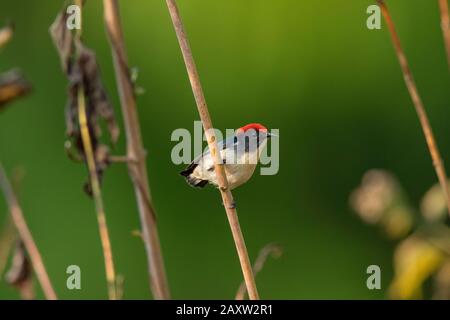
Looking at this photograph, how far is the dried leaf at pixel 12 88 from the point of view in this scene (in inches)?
51.5

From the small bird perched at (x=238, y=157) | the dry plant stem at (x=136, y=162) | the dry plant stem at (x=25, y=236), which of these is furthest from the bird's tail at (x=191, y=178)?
the dry plant stem at (x=25, y=236)

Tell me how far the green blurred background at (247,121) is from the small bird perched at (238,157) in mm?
1100

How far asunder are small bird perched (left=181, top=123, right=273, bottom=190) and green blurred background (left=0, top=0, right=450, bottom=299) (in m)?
1.10

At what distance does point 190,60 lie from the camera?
4.57ft

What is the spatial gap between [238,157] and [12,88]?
2.53 feet

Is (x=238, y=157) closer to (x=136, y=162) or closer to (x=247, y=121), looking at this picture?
(x=136, y=162)

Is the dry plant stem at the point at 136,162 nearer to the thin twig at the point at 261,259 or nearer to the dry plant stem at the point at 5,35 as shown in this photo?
the thin twig at the point at 261,259

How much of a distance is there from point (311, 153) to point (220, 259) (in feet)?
1.95

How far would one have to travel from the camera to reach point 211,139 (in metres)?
1.42

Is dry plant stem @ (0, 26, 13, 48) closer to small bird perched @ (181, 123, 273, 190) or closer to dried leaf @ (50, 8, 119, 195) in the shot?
dried leaf @ (50, 8, 119, 195)

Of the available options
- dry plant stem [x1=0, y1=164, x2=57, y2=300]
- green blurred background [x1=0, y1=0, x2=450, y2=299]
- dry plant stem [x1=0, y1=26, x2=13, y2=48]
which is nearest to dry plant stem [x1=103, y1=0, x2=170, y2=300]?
dry plant stem [x1=0, y1=164, x2=57, y2=300]

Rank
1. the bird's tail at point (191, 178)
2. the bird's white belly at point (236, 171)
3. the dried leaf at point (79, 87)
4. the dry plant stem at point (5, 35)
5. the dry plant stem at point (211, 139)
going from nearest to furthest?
1. the dry plant stem at point (5, 35)
2. the dry plant stem at point (211, 139)
3. the dried leaf at point (79, 87)
4. the bird's white belly at point (236, 171)
5. the bird's tail at point (191, 178)

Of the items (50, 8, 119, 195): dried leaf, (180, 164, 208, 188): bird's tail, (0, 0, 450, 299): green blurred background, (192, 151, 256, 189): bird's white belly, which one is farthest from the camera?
(0, 0, 450, 299): green blurred background

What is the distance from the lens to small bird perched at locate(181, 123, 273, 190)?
196 centimetres
